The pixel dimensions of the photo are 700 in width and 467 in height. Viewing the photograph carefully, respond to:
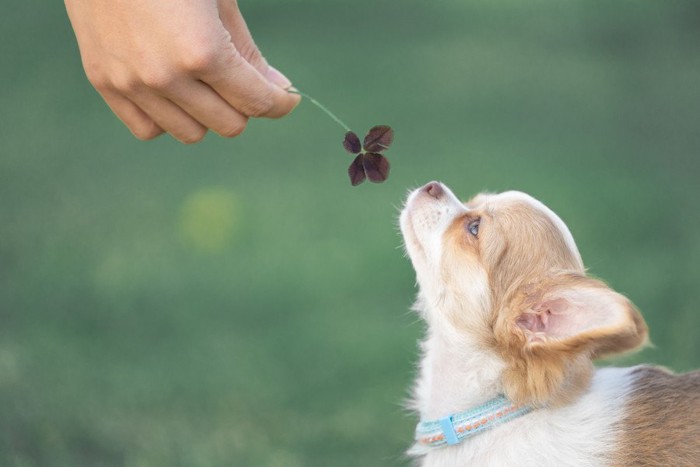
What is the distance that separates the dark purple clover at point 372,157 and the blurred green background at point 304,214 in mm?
1023

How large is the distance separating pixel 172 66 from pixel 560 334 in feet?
3.95

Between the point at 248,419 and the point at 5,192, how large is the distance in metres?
2.46

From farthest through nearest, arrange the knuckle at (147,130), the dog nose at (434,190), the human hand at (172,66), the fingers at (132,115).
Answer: the dog nose at (434,190)
the knuckle at (147,130)
the fingers at (132,115)
the human hand at (172,66)

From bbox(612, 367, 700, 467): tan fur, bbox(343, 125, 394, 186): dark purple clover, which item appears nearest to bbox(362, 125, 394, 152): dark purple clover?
bbox(343, 125, 394, 186): dark purple clover

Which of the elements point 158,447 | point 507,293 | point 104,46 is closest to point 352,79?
point 158,447

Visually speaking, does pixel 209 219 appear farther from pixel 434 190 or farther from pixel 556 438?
pixel 556 438

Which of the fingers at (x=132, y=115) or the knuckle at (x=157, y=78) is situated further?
the fingers at (x=132, y=115)

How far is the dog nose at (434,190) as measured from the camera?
2.99 meters

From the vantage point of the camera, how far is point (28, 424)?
4.12 meters

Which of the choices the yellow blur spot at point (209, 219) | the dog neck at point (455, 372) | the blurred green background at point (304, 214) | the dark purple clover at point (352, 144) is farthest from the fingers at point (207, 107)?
the yellow blur spot at point (209, 219)

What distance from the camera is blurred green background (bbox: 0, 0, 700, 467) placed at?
429cm

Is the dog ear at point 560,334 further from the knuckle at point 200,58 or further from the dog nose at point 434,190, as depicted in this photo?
the knuckle at point 200,58

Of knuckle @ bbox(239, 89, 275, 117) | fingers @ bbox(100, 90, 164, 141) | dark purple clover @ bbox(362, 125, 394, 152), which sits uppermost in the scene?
fingers @ bbox(100, 90, 164, 141)

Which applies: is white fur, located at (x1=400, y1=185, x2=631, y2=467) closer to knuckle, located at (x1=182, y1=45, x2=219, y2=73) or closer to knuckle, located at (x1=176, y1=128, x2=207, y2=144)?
knuckle, located at (x1=176, y1=128, x2=207, y2=144)
